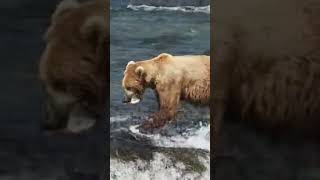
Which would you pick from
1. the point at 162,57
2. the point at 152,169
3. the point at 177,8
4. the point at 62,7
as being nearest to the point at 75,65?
the point at 62,7

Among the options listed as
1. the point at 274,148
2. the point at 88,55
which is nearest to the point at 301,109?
the point at 274,148

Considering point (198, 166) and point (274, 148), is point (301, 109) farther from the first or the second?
point (198, 166)

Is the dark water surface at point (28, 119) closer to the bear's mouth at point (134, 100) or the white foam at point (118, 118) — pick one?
the white foam at point (118, 118)

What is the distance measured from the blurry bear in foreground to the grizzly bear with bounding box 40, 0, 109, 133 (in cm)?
96

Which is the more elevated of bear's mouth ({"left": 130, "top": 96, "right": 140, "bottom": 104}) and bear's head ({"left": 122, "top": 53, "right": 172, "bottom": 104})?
bear's head ({"left": 122, "top": 53, "right": 172, "bottom": 104})

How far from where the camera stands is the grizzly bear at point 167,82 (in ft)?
18.4

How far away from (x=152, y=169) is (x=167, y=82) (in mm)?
752

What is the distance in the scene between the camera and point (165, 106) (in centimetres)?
565

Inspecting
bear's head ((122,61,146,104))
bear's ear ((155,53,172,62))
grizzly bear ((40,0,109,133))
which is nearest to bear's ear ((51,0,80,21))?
grizzly bear ((40,0,109,133))

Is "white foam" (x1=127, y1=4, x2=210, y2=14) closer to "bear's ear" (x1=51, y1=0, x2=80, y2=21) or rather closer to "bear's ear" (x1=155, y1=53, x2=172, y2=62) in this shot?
"bear's ear" (x1=155, y1=53, x2=172, y2=62)

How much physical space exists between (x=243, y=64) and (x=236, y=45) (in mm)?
168

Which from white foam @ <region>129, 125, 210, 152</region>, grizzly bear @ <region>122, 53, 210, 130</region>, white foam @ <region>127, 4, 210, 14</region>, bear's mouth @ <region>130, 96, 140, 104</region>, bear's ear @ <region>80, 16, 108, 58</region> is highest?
white foam @ <region>127, 4, 210, 14</region>

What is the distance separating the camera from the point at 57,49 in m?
5.67

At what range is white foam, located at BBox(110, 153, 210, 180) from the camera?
5660mm
